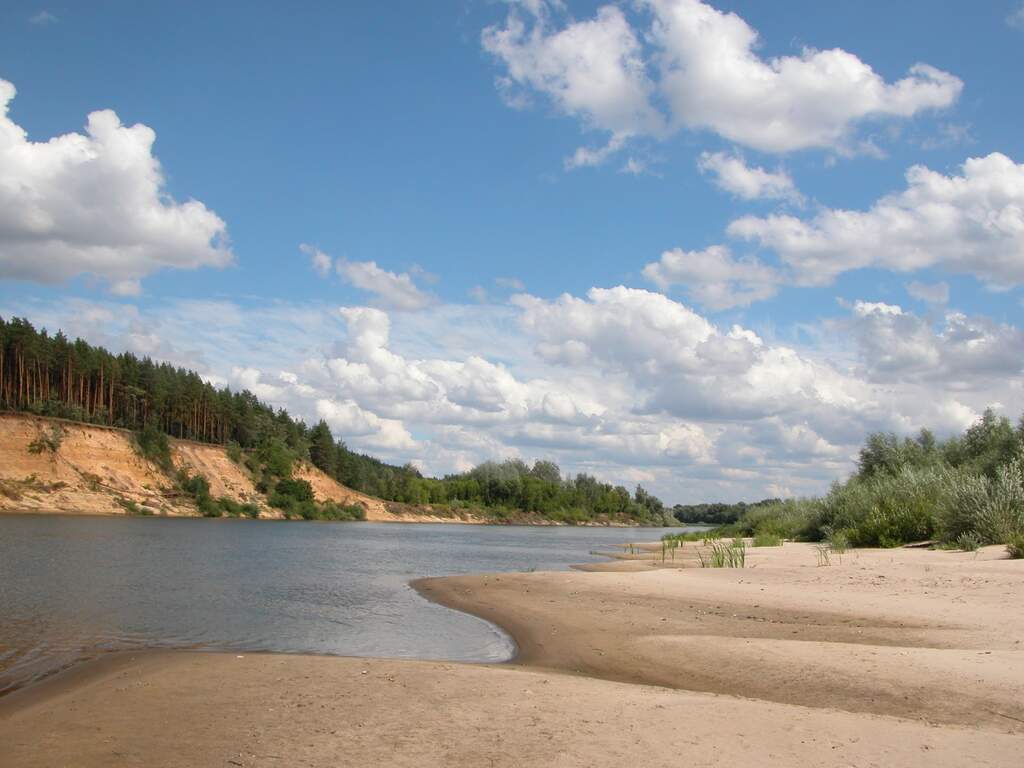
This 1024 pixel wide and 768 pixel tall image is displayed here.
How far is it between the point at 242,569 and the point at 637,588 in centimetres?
Result: 1771

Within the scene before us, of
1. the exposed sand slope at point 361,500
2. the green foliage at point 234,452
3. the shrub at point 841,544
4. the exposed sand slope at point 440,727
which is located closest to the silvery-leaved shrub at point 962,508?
the shrub at point 841,544

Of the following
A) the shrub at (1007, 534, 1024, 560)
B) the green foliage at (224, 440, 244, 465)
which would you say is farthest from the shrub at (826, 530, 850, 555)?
the green foliage at (224, 440, 244, 465)

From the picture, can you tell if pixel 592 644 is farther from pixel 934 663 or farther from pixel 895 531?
pixel 895 531

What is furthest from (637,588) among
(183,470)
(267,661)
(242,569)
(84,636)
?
(183,470)

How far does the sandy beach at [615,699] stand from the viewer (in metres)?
7.43

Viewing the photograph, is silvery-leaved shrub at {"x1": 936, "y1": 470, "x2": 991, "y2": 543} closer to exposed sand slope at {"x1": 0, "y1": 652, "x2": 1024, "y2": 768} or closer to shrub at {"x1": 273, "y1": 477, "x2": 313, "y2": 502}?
exposed sand slope at {"x1": 0, "y1": 652, "x2": 1024, "y2": 768}

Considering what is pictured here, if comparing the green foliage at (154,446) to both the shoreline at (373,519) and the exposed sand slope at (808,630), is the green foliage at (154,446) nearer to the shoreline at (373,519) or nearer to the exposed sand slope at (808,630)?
the shoreline at (373,519)

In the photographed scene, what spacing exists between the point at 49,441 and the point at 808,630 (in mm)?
85374

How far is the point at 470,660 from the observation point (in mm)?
14008

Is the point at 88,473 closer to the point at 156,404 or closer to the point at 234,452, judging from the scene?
the point at 156,404

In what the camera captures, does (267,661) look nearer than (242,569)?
Yes

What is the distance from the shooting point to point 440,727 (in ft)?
27.5

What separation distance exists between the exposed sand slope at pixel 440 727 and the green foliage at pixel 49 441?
80420 millimetres

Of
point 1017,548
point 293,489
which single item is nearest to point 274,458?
point 293,489
